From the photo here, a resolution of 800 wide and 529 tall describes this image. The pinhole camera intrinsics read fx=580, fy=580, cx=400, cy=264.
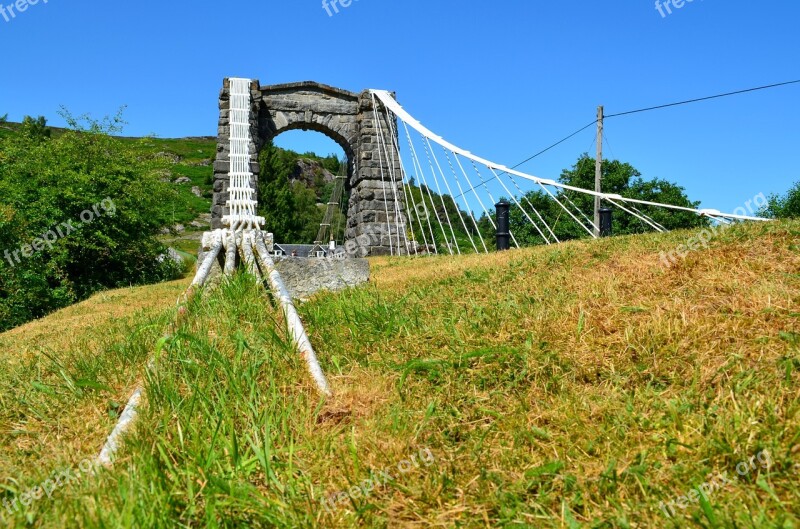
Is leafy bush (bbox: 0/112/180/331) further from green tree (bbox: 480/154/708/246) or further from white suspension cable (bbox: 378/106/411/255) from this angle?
green tree (bbox: 480/154/708/246)

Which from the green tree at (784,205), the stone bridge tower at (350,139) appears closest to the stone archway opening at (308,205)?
the stone bridge tower at (350,139)

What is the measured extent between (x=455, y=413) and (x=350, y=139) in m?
14.1

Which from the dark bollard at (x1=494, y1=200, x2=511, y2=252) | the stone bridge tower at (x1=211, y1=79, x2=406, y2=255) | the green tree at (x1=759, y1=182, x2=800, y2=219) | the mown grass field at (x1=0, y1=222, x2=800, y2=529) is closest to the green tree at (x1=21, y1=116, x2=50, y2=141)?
the stone bridge tower at (x1=211, y1=79, x2=406, y2=255)

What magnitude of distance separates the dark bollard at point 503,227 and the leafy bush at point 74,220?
11363mm

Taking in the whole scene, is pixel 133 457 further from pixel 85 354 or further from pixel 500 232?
pixel 500 232

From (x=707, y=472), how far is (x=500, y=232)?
7323 mm

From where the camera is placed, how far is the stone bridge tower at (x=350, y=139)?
571 inches

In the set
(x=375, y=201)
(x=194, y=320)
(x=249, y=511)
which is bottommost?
(x=249, y=511)

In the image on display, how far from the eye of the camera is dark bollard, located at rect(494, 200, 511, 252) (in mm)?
8773

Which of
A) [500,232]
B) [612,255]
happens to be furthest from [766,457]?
[500,232]

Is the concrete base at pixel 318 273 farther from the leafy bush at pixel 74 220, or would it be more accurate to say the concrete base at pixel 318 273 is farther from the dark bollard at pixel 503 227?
the leafy bush at pixel 74 220

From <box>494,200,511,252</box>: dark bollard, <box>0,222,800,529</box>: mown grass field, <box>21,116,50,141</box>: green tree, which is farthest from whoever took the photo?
<box>21,116,50,141</box>: green tree

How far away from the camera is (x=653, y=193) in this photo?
3456 cm

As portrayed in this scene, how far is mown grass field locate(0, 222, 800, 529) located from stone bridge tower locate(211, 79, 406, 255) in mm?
11232
